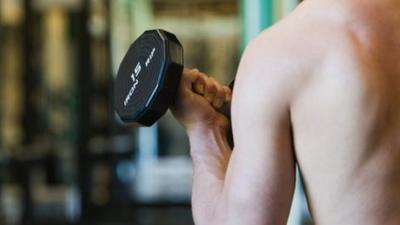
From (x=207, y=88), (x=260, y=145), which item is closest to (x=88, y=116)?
(x=207, y=88)

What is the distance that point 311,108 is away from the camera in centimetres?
104

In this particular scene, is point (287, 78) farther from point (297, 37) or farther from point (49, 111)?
point (49, 111)

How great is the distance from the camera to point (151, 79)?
1.18 meters

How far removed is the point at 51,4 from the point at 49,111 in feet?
3.03

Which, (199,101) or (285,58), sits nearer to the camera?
(285,58)

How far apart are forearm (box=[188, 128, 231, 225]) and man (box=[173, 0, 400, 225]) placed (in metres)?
0.07

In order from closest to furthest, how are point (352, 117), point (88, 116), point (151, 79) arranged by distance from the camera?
1. point (352, 117)
2. point (151, 79)
3. point (88, 116)

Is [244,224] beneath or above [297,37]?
beneath

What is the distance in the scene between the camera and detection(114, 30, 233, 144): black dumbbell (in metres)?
1.17

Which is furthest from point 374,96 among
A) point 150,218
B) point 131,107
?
point 150,218

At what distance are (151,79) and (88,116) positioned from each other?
4443mm

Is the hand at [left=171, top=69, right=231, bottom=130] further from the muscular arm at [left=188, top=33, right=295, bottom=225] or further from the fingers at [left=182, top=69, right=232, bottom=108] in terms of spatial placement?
the muscular arm at [left=188, top=33, right=295, bottom=225]

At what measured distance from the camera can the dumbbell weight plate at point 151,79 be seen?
117 centimetres

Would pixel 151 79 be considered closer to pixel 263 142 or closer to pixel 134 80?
pixel 134 80
